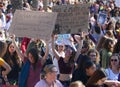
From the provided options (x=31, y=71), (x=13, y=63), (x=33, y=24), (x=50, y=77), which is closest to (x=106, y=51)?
(x=33, y=24)

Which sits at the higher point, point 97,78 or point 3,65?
point 97,78

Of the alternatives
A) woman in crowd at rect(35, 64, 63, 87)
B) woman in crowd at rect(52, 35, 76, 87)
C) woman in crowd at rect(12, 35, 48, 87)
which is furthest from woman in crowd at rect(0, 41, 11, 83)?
woman in crowd at rect(35, 64, 63, 87)

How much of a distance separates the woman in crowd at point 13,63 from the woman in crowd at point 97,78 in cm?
236

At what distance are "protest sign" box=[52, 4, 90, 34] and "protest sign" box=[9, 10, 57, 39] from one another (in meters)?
0.39

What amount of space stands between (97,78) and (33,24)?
257 cm

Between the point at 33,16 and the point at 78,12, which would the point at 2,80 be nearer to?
the point at 33,16

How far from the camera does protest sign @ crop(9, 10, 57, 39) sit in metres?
8.86

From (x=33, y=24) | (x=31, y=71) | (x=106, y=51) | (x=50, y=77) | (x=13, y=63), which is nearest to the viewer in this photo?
(x=50, y=77)

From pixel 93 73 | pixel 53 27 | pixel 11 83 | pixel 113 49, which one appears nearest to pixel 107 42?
pixel 113 49

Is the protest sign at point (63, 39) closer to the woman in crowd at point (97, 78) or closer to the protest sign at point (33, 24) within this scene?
the protest sign at point (33, 24)

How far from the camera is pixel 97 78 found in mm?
6867

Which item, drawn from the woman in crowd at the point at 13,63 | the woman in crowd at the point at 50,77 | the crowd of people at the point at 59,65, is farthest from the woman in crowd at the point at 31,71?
the woman in crowd at the point at 50,77

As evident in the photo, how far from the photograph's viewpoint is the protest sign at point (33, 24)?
8859 mm

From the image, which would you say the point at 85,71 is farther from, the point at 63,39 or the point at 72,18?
the point at 63,39
